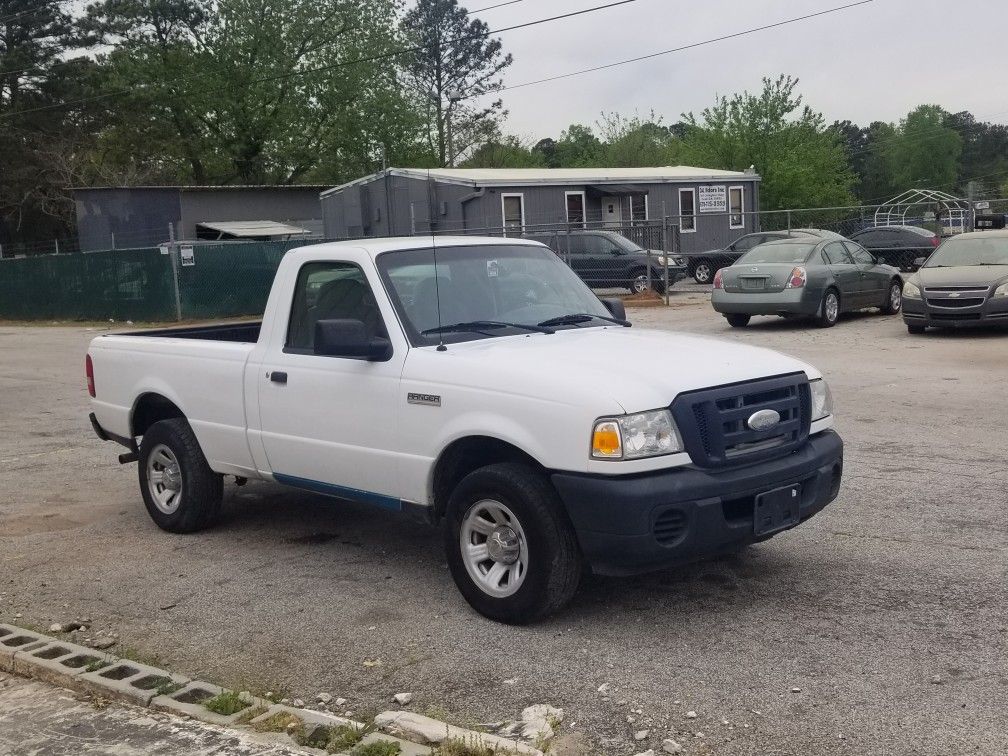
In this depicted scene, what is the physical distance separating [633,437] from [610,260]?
23279mm

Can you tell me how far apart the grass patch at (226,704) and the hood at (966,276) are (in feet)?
48.1

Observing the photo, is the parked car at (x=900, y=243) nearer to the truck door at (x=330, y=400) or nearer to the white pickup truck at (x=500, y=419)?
the white pickup truck at (x=500, y=419)

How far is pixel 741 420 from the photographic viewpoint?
211 inches

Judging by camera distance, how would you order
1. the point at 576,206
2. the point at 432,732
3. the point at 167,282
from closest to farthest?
the point at 432,732 < the point at 167,282 < the point at 576,206

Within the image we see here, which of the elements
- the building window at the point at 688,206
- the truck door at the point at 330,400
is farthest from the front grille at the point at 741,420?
the building window at the point at 688,206

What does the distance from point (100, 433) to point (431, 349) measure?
3.53 metres

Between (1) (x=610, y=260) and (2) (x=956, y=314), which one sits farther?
(1) (x=610, y=260)

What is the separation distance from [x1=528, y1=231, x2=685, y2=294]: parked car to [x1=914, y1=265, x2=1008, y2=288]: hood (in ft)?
34.7

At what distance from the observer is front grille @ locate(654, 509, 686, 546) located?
16.6 ft

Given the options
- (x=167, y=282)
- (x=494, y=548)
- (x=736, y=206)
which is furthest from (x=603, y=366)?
(x=736, y=206)

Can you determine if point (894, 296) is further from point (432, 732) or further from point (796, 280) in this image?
point (432, 732)

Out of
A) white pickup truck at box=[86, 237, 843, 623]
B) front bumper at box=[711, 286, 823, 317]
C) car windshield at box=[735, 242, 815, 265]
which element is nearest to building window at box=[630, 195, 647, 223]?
car windshield at box=[735, 242, 815, 265]

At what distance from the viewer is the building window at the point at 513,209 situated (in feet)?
108

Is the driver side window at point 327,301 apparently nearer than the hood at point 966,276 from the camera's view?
Yes
